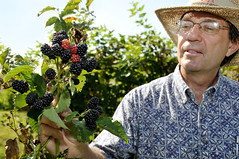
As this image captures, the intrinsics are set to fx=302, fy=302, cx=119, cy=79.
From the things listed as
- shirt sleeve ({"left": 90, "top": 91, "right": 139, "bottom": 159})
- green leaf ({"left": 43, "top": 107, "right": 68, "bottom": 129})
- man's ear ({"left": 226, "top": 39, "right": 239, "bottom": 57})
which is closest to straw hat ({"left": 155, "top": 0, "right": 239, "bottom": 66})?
man's ear ({"left": 226, "top": 39, "right": 239, "bottom": 57})

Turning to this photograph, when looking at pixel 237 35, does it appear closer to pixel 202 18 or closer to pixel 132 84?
pixel 202 18

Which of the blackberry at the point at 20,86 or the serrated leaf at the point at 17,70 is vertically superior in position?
the serrated leaf at the point at 17,70

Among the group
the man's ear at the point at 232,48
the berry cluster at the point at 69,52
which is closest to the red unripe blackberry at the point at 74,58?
the berry cluster at the point at 69,52

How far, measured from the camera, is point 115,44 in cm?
362

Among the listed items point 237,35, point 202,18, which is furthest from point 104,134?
point 237,35

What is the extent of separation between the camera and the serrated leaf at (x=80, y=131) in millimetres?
962

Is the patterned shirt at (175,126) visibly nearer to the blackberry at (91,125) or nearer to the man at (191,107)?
the man at (191,107)

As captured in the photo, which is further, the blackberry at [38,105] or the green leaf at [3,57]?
the green leaf at [3,57]

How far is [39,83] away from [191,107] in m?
1.32

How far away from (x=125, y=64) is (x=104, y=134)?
158cm

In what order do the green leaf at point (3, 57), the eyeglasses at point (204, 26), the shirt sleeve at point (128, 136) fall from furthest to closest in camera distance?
the eyeglasses at point (204, 26)
the shirt sleeve at point (128, 136)
the green leaf at point (3, 57)

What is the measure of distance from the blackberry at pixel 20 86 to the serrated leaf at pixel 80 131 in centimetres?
19

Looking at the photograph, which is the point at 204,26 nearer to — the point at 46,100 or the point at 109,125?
the point at 109,125

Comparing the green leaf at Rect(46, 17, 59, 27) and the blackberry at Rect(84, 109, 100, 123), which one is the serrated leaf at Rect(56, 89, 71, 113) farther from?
the green leaf at Rect(46, 17, 59, 27)
